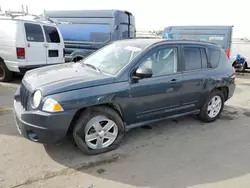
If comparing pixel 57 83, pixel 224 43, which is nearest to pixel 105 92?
pixel 57 83

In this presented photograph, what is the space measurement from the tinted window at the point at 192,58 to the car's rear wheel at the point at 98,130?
1.79m

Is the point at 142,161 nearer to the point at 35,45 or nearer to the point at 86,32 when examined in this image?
the point at 35,45

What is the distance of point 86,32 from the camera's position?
10.6 meters

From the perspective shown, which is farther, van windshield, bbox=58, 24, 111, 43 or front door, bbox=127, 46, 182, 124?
van windshield, bbox=58, 24, 111, 43

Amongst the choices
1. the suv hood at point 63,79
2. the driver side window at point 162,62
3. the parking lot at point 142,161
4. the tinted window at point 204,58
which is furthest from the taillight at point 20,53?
the tinted window at point 204,58

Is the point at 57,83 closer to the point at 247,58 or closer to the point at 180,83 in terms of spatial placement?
the point at 180,83

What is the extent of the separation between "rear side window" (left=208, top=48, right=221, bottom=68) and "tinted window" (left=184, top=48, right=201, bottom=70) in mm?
395

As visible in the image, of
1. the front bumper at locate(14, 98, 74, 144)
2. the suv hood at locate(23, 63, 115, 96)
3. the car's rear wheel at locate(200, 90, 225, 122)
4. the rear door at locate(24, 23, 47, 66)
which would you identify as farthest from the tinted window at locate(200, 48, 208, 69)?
the rear door at locate(24, 23, 47, 66)

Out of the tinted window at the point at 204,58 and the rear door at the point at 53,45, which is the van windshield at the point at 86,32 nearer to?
the rear door at the point at 53,45

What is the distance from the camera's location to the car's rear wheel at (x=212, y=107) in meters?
5.06

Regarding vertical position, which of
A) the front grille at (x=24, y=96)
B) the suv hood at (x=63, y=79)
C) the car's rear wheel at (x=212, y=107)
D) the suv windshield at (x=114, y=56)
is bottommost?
the car's rear wheel at (x=212, y=107)

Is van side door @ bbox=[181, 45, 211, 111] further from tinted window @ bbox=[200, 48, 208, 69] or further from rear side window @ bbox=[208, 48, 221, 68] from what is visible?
rear side window @ bbox=[208, 48, 221, 68]

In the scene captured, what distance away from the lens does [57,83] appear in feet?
11.0

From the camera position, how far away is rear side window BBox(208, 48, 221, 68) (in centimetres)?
508
